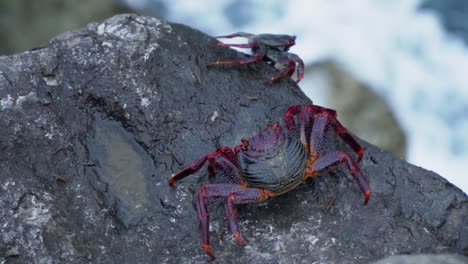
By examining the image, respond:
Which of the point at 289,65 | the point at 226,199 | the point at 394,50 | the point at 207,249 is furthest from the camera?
the point at 394,50

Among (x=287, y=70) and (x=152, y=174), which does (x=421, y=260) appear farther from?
(x=287, y=70)

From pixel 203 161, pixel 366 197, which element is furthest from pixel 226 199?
pixel 366 197

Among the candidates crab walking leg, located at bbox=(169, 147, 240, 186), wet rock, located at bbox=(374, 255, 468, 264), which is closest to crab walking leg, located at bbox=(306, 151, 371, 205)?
crab walking leg, located at bbox=(169, 147, 240, 186)

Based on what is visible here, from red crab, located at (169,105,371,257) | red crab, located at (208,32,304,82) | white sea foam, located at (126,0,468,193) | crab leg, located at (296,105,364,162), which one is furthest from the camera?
white sea foam, located at (126,0,468,193)

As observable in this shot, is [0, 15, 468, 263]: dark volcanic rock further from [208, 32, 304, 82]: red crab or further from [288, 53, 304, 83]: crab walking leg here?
[288, 53, 304, 83]: crab walking leg

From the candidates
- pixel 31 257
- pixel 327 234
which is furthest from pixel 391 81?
pixel 31 257

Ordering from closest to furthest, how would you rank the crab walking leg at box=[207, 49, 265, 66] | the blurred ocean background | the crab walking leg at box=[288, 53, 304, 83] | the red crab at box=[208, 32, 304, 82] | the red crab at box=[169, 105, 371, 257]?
the red crab at box=[169, 105, 371, 257]
the crab walking leg at box=[207, 49, 265, 66]
the red crab at box=[208, 32, 304, 82]
the crab walking leg at box=[288, 53, 304, 83]
the blurred ocean background

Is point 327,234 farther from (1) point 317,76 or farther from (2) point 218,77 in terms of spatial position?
(1) point 317,76
